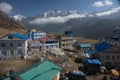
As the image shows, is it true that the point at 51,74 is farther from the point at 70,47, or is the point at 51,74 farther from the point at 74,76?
the point at 70,47

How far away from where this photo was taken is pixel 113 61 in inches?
2537

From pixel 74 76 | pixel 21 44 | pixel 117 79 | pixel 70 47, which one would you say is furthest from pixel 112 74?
pixel 70 47

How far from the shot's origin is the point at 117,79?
156 ft

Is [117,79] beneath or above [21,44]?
beneath

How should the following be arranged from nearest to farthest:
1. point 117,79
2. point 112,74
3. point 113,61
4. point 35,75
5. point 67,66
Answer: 1. point 35,75
2. point 117,79
3. point 112,74
4. point 67,66
5. point 113,61

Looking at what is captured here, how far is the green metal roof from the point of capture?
1502 inches

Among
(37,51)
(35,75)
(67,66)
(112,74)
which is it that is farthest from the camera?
(37,51)

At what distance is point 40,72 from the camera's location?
4003cm

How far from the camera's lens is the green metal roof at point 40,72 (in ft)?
125

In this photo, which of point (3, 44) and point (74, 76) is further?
point (3, 44)

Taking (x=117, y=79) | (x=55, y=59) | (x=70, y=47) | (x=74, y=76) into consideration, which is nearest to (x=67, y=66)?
(x=55, y=59)

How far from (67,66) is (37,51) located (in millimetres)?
18368

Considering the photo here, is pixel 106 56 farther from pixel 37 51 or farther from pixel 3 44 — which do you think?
pixel 3 44

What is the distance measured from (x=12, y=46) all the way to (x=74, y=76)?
75.4 feet
